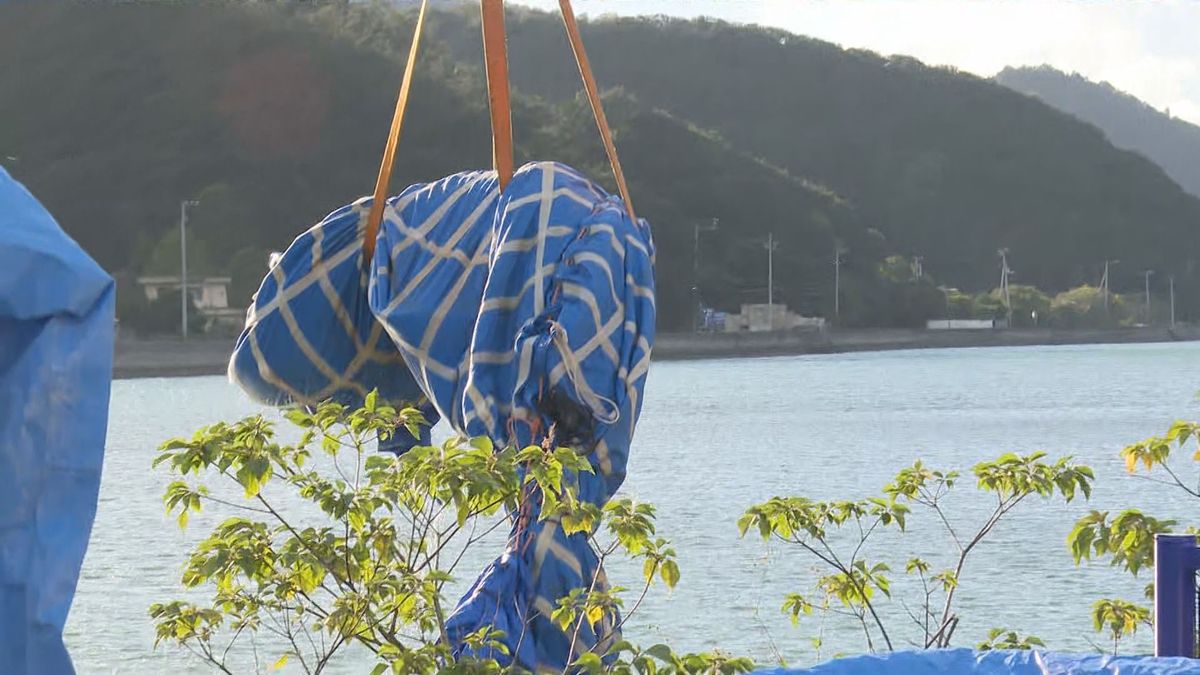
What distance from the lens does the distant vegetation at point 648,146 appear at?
52.0 meters

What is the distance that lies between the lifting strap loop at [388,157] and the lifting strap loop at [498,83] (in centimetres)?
8

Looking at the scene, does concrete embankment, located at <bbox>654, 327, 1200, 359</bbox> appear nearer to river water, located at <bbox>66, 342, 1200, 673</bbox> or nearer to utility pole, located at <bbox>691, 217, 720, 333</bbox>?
utility pole, located at <bbox>691, 217, 720, 333</bbox>

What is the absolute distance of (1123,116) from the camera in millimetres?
109250

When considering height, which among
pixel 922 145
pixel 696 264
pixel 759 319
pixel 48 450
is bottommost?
pixel 759 319

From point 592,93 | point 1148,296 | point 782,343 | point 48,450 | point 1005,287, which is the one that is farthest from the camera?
point 1148,296

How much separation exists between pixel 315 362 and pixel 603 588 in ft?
1.65

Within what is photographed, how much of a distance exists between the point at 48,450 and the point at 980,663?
4.47 ft

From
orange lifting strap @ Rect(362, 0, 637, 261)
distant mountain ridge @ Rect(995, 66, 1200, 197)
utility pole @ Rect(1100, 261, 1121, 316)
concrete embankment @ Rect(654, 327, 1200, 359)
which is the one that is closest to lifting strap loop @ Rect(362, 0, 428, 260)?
orange lifting strap @ Rect(362, 0, 637, 261)

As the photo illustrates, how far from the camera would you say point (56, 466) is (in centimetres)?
120

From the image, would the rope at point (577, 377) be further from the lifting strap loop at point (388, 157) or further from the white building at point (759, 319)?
the white building at point (759, 319)

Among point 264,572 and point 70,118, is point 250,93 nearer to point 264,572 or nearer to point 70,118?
point 70,118

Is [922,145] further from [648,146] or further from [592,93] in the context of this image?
[592,93]

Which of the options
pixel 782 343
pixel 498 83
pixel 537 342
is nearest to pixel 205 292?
pixel 782 343

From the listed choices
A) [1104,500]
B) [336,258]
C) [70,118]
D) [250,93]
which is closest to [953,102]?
[250,93]
